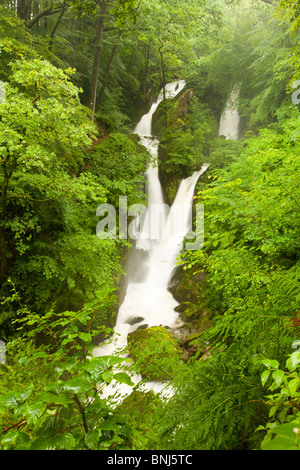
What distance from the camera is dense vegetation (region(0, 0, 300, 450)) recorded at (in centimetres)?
109

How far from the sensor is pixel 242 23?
14781mm

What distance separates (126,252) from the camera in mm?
8867

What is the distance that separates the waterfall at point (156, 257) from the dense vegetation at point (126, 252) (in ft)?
2.00

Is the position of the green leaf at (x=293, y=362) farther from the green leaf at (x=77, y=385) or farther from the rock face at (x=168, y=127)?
the rock face at (x=168, y=127)

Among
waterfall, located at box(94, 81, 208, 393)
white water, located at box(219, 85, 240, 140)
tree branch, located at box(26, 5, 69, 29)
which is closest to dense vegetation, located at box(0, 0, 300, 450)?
tree branch, located at box(26, 5, 69, 29)

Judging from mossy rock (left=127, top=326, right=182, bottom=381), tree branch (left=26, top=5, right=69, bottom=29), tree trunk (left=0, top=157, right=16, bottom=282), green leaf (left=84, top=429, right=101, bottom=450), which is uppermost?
tree branch (left=26, top=5, right=69, bottom=29)

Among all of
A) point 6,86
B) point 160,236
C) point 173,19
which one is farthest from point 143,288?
point 173,19

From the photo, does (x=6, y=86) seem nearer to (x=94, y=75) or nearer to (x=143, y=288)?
(x=94, y=75)

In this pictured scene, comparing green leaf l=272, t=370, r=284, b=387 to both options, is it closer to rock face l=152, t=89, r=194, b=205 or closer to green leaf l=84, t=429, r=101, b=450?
green leaf l=84, t=429, r=101, b=450

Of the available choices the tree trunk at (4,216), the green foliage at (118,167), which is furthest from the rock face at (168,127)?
the tree trunk at (4,216)

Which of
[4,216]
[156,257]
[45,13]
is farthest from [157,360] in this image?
[45,13]

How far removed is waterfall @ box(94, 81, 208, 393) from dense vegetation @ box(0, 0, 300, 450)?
2.00 ft

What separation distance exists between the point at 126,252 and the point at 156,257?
8.37 ft

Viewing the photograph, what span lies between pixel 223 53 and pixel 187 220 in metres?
11.3
